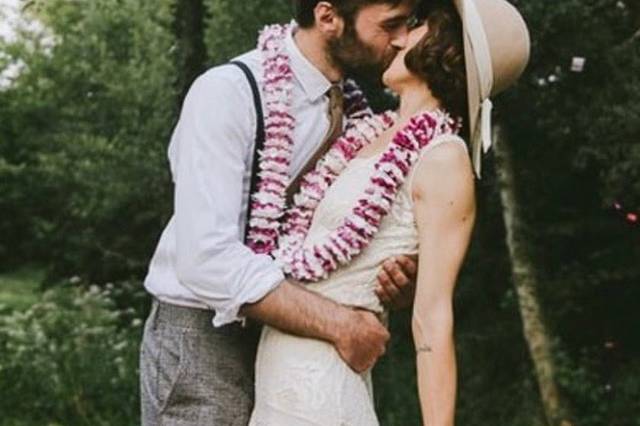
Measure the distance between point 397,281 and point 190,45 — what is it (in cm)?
706

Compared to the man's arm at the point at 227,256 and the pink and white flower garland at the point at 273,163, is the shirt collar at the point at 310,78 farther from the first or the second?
the man's arm at the point at 227,256

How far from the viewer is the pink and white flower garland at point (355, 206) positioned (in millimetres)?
3041

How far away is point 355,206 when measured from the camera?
3070 mm

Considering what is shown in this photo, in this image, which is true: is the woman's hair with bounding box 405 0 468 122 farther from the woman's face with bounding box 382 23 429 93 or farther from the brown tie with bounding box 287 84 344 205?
the brown tie with bounding box 287 84 344 205

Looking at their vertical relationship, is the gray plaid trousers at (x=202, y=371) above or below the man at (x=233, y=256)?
below

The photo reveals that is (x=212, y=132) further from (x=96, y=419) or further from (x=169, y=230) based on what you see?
(x=96, y=419)

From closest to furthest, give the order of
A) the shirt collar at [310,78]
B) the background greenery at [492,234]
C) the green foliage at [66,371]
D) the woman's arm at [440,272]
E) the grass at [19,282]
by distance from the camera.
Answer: the woman's arm at [440,272] → the shirt collar at [310,78] → the background greenery at [492,234] → the green foliage at [66,371] → the grass at [19,282]

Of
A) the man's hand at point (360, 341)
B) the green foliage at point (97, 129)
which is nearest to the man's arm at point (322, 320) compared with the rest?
the man's hand at point (360, 341)

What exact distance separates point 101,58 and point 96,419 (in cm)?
591

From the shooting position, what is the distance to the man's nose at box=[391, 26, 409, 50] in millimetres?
3150

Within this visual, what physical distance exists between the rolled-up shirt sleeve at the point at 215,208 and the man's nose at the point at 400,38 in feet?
1.16

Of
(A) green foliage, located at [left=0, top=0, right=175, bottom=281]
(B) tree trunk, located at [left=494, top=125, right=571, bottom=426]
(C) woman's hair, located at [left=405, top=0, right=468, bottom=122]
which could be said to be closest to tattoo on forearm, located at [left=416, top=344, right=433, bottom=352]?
(C) woman's hair, located at [left=405, top=0, right=468, bottom=122]

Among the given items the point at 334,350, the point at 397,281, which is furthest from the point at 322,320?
the point at 397,281

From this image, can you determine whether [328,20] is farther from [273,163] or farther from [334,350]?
[334,350]
